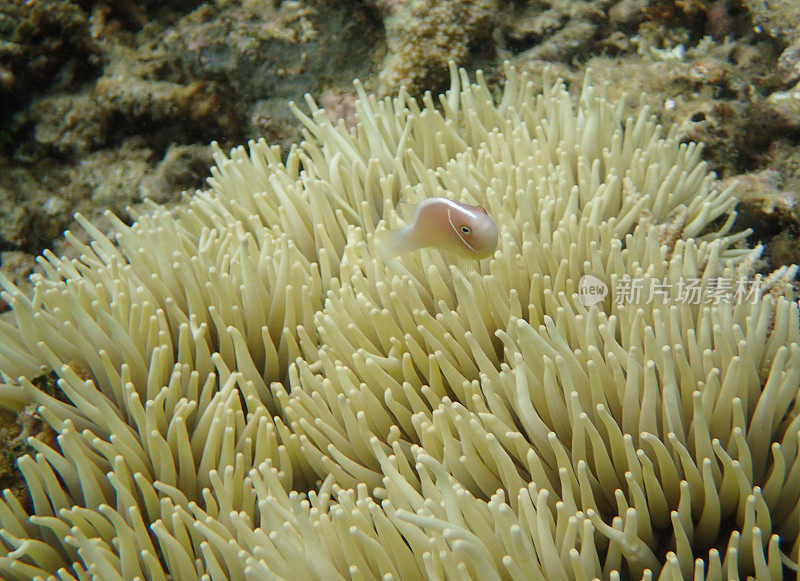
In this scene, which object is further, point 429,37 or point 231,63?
point 231,63

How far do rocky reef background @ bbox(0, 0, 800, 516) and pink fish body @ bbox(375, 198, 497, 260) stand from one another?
1.98 meters

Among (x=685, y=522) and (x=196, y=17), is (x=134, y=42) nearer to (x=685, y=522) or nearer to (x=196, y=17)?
(x=196, y=17)

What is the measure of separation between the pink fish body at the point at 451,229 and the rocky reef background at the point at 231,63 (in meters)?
1.98

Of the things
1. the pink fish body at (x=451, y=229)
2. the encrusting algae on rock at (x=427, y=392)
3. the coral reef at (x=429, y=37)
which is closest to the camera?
the encrusting algae on rock at (x=427, y=392)

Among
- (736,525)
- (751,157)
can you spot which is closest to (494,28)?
(751,157)

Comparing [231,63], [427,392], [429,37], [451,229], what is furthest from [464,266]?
[231,63]

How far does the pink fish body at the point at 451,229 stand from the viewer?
5.80ft

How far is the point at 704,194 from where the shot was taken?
2.56 m

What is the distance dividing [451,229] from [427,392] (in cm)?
52

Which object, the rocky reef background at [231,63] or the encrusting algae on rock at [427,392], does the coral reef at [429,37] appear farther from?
the encrusting algae on rock at [427,392]

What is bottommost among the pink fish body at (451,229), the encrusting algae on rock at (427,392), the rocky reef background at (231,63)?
the encrusting algae on rock at (427,392)

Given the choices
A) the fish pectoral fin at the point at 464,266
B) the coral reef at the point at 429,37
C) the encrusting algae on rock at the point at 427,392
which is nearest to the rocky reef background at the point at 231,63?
the coral reef at the point at 429,37

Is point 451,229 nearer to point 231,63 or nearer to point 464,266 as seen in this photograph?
point 464,266

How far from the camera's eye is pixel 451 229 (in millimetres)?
Result: 1797
